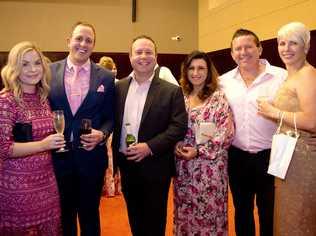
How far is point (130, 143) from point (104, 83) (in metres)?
0.43

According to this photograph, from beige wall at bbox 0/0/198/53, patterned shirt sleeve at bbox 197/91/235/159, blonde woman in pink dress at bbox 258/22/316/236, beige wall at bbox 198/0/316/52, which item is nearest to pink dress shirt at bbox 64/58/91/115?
patterned shirt sleeve at bbox 197/91/235/159

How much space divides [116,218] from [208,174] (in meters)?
1.60

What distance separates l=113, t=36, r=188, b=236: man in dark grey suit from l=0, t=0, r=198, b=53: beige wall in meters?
6.46

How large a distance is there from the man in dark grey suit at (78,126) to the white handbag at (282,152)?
1042 mm

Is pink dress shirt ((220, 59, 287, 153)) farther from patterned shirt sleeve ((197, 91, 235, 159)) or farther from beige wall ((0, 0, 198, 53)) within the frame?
beige wall ((0, 0, 198, 53))

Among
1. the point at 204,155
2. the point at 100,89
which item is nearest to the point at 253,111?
the point at 204,155

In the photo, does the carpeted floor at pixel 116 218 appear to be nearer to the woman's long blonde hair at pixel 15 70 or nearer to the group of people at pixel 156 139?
the group of people at pixel 156 139

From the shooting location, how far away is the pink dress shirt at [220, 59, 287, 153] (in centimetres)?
257

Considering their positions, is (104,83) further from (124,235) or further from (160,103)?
(124,235)

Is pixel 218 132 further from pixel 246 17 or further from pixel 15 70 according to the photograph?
pixel 246 17

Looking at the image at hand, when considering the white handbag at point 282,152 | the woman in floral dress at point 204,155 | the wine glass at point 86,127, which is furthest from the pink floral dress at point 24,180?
the white handbag at point 282,152

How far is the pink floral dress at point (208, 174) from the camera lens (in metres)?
2.54

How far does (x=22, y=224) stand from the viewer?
1.98 meters

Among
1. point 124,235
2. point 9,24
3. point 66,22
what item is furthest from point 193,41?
point 124,235
